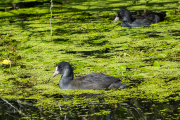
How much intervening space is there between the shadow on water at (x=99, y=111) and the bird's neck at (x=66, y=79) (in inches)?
27.9

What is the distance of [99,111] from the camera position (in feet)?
14.4

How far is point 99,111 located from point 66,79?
124 cm

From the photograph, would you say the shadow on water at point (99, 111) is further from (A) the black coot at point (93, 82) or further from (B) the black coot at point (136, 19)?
(B) the black coot at point (136, 19)

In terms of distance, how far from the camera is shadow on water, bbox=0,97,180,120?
13.8 feet

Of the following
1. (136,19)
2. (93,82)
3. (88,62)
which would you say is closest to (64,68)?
(93,82)

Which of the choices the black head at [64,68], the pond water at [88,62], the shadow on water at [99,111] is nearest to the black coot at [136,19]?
the pond water at [88,62]

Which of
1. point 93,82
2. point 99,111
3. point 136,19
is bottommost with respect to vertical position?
point 99,111

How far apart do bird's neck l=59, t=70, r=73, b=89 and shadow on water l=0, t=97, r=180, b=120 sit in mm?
708

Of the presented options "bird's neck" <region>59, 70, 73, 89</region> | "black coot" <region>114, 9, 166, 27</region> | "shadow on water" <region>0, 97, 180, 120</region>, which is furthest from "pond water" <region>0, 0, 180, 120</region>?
"black coot" <region>114, 9, 166, 27</region>

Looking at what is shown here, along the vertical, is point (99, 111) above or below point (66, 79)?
below

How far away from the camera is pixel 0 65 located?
22.2 ft

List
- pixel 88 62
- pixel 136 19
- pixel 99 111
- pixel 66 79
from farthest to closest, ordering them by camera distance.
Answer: pixel 136 19
pixel 88 62
pixel 66 79
pixel 99 111

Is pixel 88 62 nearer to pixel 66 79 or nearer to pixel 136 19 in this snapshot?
pixel 66 79

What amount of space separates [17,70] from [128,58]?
84.1 inches
